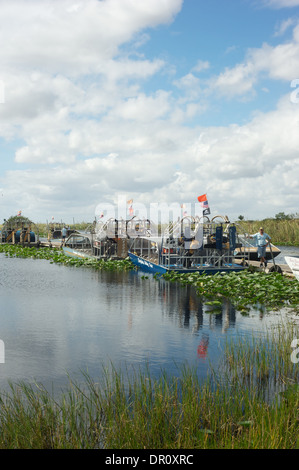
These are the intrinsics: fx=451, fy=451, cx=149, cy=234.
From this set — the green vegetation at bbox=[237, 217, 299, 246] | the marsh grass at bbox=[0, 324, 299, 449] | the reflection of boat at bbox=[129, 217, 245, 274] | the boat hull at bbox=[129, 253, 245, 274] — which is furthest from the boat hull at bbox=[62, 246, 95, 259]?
the marsh grass at bbox=[0, 324, 299, 449]

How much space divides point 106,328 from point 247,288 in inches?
290

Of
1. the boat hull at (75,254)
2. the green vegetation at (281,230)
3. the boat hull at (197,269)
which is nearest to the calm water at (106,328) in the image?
→ the boat hull at (197,269)

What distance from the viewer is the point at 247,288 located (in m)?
18.0

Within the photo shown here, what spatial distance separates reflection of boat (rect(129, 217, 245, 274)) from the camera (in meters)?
22.4

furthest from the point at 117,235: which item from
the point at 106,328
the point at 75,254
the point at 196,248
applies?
the point at 106,328

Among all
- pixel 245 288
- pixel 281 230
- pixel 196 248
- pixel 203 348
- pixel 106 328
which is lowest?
pixel 203 348

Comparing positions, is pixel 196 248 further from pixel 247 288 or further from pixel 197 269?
pixel 247 288

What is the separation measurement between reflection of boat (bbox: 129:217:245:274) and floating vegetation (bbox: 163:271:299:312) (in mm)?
1247

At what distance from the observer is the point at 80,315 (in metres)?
14.6

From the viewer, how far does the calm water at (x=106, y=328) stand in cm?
951

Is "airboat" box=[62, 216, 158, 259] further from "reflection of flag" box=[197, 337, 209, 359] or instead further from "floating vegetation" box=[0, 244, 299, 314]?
"reflection of flag" box=[197, 337, 209, 359]

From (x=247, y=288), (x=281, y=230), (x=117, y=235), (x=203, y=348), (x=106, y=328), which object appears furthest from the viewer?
(x=281, y=230)

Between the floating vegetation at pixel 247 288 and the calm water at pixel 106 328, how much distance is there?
653 mm
